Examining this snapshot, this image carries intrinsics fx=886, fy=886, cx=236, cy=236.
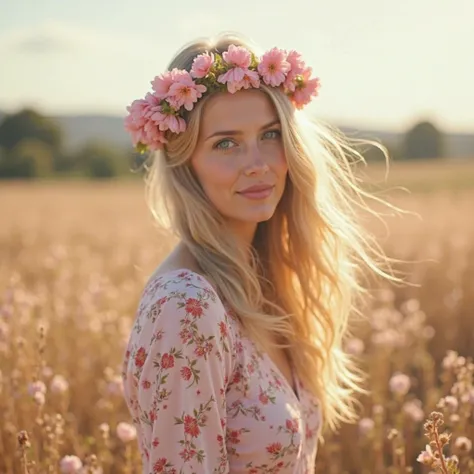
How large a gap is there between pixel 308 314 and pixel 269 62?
0.81 metres

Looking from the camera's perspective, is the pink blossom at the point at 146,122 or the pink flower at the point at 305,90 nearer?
the pink blossom at the point at 146,122

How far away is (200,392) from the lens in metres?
2.04

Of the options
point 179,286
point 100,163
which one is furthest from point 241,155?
point 100,163

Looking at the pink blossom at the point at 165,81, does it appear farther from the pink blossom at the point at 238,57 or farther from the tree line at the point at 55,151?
the tree line at the point at 55,151

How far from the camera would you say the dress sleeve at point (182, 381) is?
79.7 inches

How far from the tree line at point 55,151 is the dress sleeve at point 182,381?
41096 millimetres

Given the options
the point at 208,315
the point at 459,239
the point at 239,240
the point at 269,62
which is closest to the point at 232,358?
the point at 208,315

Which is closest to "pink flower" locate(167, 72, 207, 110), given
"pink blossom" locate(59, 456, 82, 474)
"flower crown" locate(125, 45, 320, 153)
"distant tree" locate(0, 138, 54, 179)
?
"flower crown" locate(125, 45, 320, 153)

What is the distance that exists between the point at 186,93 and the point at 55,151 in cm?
4590

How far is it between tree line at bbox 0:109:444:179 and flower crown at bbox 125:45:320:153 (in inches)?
1593

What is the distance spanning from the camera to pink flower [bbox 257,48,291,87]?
98.3 inches

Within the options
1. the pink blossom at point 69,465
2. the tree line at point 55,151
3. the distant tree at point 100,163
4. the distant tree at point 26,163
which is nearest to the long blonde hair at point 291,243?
the pink blossom at point 69,465

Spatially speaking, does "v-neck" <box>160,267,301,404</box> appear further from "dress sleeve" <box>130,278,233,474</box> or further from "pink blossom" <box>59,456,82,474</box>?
"pink blossom" <box>59,456,82,474</box>

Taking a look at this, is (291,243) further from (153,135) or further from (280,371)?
(153,135)
